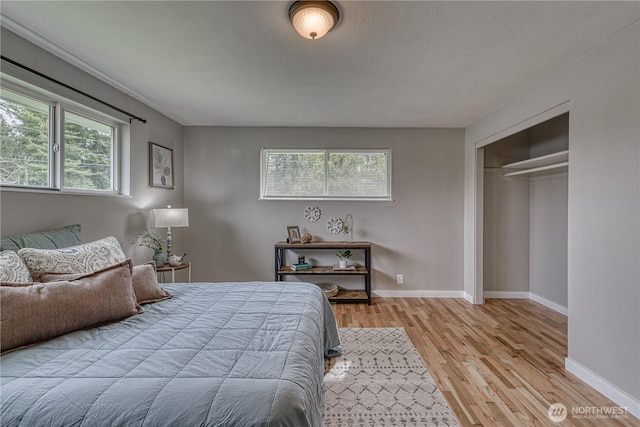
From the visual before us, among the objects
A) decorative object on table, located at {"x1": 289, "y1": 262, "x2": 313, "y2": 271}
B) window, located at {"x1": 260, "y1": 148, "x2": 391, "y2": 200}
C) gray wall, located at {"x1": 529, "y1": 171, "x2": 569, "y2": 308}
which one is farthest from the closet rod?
gray wall, located at {"x1": 529, "y1": 171, "x2": 569, "y2": 308}

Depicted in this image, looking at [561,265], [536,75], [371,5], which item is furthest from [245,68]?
[561,265]

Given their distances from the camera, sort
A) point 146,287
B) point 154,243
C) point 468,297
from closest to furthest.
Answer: point 146,287, point 154,243, point 468,297

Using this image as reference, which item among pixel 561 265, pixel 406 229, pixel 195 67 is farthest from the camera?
pixel 406 229

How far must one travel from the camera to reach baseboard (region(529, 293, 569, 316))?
139 inches

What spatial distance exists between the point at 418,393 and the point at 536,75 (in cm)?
279

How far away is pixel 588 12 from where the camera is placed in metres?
1.69

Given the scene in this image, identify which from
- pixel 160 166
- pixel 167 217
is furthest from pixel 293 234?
pixel 160 166

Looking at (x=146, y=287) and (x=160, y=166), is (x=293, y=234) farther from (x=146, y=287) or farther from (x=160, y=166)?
(x=146, y=287)

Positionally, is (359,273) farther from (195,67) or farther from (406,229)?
(195,67)

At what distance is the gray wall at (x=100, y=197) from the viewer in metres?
1.93

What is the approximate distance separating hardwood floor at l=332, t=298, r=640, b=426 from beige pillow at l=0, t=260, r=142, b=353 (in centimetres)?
216

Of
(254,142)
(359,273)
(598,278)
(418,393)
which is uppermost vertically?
(254,142)

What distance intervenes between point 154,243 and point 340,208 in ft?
7.99

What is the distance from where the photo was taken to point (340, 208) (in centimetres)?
421
